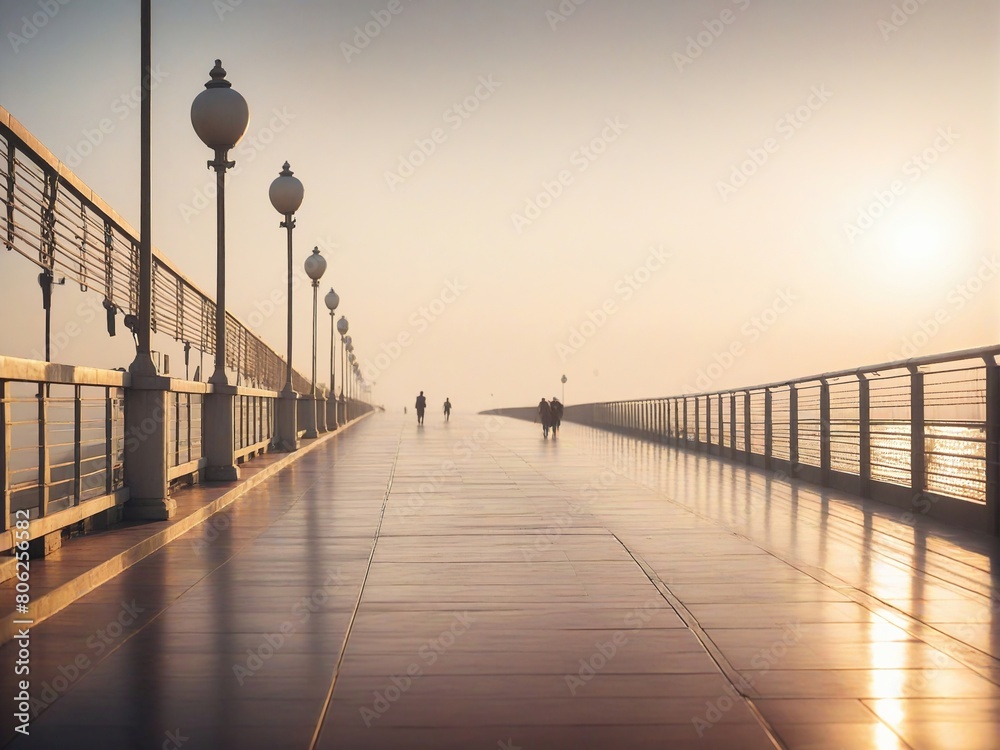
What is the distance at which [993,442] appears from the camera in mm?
9531

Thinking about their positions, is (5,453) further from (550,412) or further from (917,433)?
(550,412)

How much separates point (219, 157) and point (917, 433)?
9.26 meters

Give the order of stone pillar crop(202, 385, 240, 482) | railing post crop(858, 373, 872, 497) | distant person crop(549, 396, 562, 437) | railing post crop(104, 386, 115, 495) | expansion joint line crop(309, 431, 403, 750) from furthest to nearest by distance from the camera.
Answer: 1. distant person crop(549, 396, 562, 437)
2. stone pillar crop(202, 385, 240, 482)
3. railing post crop(858, 373, 872, 497)
4. railing post crop(104, 386, 115, 495)
5. expansion joint line crop(309, 431, 403, 750)

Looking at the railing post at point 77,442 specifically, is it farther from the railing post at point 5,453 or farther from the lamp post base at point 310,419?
the lamp post base at point 310,419

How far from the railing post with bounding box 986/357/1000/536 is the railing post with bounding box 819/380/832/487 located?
5.15 metres

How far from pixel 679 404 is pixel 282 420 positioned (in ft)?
35.5

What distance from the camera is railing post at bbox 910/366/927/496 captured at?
11.3 meters

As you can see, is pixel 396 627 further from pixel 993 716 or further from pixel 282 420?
pixel 282 420

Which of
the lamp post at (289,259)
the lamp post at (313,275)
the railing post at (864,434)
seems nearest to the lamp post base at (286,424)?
the lamp post at (289,259)

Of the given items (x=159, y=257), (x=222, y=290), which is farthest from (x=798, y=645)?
(x=222, y=290)

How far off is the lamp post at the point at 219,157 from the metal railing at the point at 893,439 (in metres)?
7.78

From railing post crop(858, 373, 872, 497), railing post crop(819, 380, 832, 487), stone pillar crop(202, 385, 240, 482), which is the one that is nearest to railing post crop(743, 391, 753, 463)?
railing post crop(819, 380, 832, 487)

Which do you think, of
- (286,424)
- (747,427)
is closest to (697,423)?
(747,427)

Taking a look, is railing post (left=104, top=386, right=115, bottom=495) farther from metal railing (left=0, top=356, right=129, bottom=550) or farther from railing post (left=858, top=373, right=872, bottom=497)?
railing post (left=858, top=373, right=872, bottom=497)
